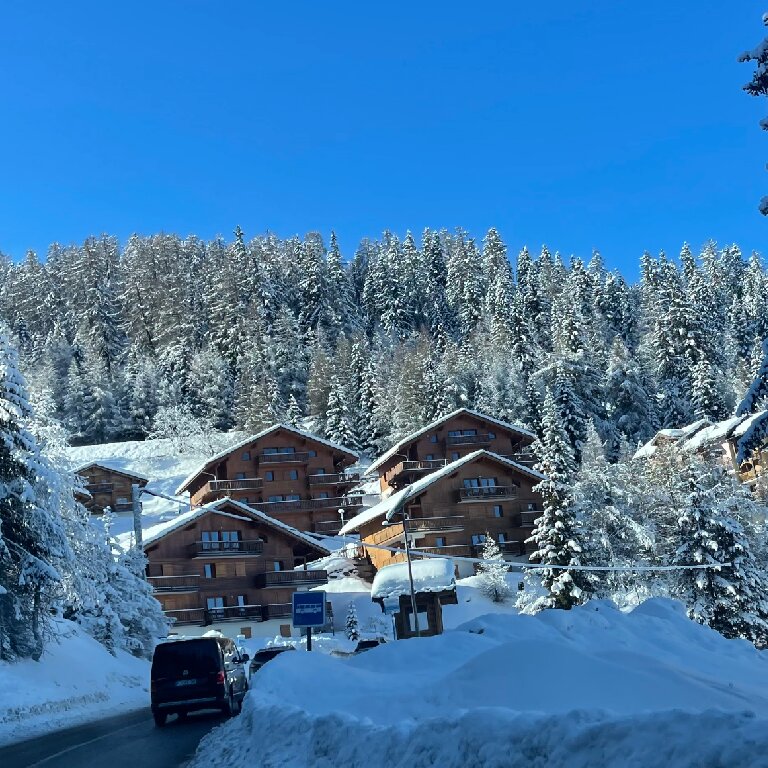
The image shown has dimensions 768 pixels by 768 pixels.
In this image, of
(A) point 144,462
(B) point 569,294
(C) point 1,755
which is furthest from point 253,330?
(C) point 1,755

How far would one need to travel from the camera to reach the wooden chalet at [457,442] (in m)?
79.2

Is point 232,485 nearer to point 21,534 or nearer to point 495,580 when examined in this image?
point 495,580

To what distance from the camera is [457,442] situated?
262 ft

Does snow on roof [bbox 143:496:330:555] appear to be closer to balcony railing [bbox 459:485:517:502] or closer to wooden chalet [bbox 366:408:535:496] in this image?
balcony railing [bbox 459:485:517:502]

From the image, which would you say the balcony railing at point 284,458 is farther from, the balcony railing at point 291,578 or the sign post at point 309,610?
the sign post at point 309,610

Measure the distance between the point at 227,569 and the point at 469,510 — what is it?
64.2 ft

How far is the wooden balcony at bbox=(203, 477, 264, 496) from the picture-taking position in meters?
77.1

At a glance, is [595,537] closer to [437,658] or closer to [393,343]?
[437,658]

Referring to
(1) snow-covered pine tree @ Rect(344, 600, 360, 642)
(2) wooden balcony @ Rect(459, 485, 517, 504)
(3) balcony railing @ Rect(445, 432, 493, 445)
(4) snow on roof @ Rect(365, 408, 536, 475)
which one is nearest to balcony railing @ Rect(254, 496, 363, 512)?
(4) snow on roof @ Rect(365, 408, 536, 475)

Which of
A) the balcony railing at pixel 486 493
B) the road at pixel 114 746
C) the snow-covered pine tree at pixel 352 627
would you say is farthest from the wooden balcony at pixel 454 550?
the road at pixel 114 746

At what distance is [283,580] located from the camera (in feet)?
184

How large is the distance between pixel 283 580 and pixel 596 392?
48602 mm

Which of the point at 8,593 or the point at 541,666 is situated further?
the point at 8,593

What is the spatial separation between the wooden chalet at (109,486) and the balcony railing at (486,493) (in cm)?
3286
